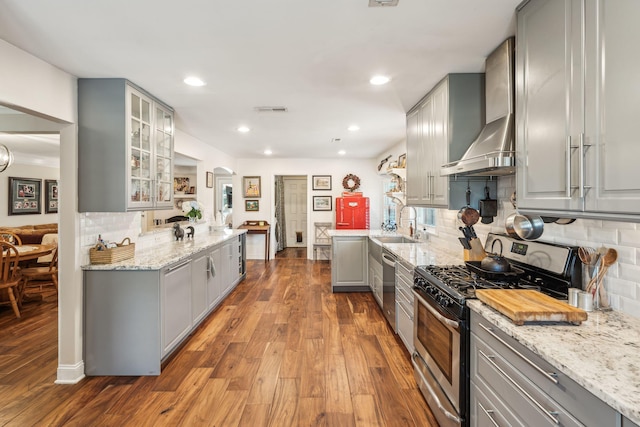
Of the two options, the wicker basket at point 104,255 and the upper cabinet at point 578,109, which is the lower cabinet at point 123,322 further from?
the upper cabinet at point 578,109

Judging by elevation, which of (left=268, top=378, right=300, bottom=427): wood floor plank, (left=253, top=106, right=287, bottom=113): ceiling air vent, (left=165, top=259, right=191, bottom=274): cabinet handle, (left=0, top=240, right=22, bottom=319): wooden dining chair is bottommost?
(left=268, top=378, right=300, bottom=427): wood floor plank

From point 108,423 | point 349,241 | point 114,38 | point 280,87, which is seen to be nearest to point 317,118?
point 280,87

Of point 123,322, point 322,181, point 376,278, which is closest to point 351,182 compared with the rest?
point 322,181

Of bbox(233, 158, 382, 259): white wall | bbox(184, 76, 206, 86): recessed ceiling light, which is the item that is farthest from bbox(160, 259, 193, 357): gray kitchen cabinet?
bbox(233, 158, 382, 259): white wall

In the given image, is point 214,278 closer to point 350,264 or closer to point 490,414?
point 350,264

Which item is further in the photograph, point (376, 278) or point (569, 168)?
point (376, 278)

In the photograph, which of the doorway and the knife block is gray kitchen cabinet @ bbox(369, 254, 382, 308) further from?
the doorway

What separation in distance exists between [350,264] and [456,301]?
3.10 metres

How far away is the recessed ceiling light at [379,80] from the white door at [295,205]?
666cm

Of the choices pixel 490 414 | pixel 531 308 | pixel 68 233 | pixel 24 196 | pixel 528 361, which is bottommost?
pixel 490 414

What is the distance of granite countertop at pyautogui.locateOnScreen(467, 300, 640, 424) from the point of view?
2.87 ft

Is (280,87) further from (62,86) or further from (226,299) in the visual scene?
(226,299)

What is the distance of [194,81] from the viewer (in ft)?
8.59

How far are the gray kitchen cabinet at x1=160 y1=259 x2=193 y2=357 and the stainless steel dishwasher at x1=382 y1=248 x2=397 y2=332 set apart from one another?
2.02m
